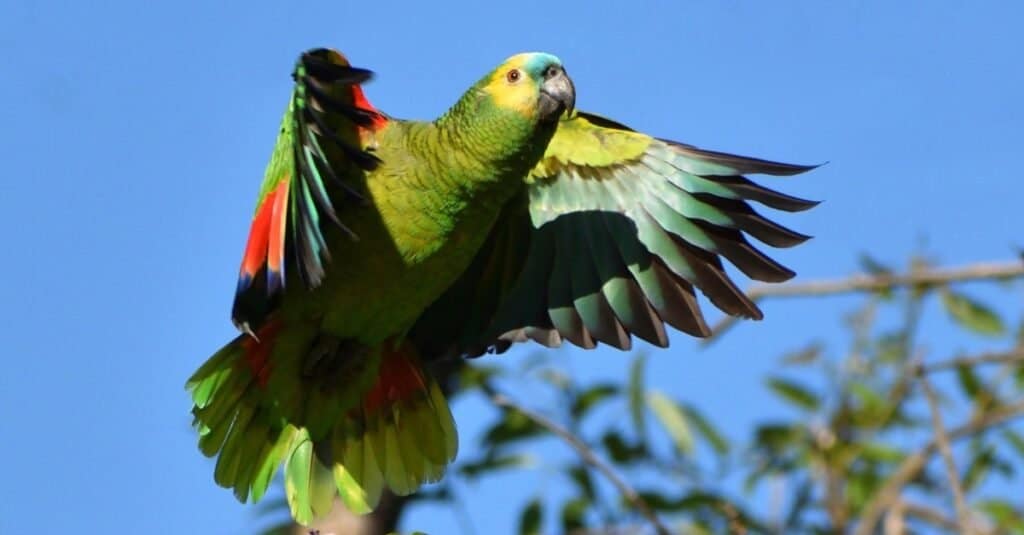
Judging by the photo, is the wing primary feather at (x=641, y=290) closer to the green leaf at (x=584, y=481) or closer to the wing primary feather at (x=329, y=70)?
the green leaf at (x=584, y=481)

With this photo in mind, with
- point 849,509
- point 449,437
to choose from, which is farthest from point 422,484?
point 849,509

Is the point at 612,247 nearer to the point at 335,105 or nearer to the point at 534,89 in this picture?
the point at 534,89

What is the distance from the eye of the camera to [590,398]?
634 cm

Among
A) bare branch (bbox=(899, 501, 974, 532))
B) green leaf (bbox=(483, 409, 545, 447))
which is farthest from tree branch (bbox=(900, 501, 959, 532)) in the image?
green leaf (bbox=(483, 409, 545, 447))

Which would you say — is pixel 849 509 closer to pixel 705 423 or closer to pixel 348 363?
pixel 705 423

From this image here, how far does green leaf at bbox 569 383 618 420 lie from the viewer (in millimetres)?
6340

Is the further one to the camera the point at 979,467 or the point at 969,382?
the point at 969,382

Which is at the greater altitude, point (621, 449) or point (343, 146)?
point (343, 146)

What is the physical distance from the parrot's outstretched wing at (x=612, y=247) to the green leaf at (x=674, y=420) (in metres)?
0.73

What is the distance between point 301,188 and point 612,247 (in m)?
1.10

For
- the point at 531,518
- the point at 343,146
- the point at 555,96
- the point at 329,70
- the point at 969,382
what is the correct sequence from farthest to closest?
the point at 531,518 → the point at 969,382 → the point at 555,96 → the point at 343,146 → the point at 329,70

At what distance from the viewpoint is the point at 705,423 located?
646cm

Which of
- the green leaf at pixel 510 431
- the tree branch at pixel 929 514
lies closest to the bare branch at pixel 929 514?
the tree branch at pixel 929 514

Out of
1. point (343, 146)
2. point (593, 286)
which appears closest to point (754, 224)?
point (593, 286)
